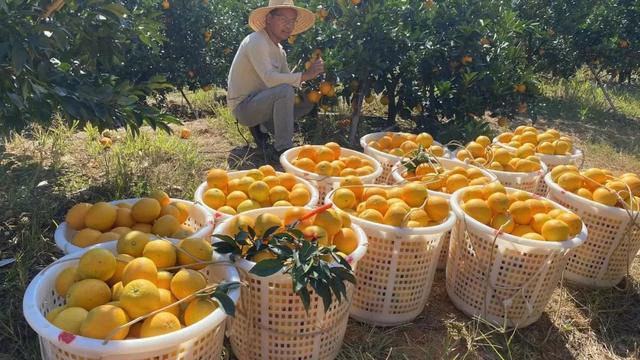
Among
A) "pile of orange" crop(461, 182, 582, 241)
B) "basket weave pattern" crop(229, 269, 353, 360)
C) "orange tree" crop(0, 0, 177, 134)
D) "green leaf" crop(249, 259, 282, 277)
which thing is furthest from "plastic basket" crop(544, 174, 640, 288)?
"orange tree" crop(0, 0, 177, 134)

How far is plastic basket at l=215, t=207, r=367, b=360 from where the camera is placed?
175cm

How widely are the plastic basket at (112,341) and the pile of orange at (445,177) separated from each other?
1.45 metres

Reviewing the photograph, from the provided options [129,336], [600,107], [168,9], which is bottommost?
[600,107]

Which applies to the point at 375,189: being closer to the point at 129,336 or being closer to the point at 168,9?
the point at 129,336

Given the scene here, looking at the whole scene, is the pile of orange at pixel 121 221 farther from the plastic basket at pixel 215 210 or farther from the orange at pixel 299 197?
the orange at pixel 299 197

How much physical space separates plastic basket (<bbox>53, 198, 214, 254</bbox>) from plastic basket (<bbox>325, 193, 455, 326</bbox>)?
655 millimetres

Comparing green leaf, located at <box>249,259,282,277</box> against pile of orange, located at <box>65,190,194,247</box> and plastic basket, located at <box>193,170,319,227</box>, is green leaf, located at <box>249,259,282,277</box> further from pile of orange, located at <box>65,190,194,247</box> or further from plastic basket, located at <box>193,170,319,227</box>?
plastic basket, located at <box>193,170,319,227</box>

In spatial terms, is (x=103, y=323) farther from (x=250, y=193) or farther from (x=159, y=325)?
(x=250, y=193)

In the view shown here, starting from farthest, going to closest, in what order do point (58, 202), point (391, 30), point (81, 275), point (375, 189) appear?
point (391, 30) < point (58, 202) < point (375, 189) < point (81, 275)

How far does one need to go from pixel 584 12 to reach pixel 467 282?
22.4 feet

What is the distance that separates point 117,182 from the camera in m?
3.13

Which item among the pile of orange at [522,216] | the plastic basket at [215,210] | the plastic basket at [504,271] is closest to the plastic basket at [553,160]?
the pile of orange at [522,216]

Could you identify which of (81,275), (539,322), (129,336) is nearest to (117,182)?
(81,275)

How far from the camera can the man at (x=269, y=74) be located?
12.9ft
